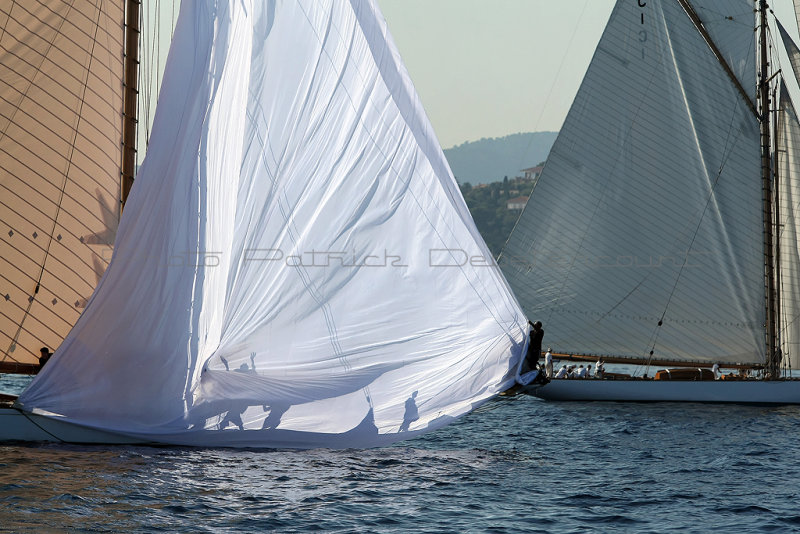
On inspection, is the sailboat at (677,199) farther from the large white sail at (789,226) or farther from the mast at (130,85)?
the mast at (130,85)

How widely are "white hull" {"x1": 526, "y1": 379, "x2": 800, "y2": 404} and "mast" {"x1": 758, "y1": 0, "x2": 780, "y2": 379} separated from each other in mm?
941

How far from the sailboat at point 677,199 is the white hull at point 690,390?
0.05 metres

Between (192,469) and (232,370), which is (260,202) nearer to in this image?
(232,370)

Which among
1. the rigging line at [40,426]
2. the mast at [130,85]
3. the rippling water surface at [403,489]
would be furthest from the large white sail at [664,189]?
the rigging line at [40,426]

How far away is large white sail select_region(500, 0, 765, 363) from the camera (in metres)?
39.3

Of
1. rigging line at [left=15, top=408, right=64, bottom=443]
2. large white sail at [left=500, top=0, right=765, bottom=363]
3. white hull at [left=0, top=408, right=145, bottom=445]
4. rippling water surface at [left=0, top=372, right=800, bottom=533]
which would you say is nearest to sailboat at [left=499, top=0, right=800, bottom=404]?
large white sail at [left=500, top=0, right=765, bottom=363]

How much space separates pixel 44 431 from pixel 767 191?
90.6 feet

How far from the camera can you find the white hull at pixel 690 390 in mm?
39281

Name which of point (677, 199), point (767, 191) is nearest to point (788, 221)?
point (767, 191)

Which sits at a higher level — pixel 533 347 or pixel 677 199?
pixel 677 199

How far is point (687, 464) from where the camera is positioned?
81.0 feet

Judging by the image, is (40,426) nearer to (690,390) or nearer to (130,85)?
(130,85)

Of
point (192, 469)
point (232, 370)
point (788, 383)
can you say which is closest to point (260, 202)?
point (232, 370)

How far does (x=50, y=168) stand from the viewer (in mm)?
22297
